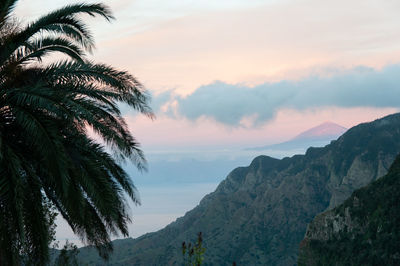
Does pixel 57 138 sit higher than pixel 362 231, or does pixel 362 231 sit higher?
pixel 57 138

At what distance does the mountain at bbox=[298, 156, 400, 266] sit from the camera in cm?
10431

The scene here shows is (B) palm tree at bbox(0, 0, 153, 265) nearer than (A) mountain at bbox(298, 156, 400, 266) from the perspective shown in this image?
Yes

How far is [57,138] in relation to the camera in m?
11.2

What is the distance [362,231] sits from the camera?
4715 inches

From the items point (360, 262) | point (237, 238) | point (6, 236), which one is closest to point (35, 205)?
point (6, 236)

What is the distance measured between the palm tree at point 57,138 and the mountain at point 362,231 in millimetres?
92395

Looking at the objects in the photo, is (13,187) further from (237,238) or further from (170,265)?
(237,238)

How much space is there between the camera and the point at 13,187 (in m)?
Result: 11.1

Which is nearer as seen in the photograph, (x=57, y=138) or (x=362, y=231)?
(x=57, y=138)

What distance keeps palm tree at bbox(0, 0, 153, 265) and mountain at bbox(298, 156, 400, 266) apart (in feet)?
303

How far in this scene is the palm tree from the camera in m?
11.2

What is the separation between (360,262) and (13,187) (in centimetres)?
10382

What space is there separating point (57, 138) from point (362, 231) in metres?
117

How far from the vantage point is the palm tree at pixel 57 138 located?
1121 centimetres
